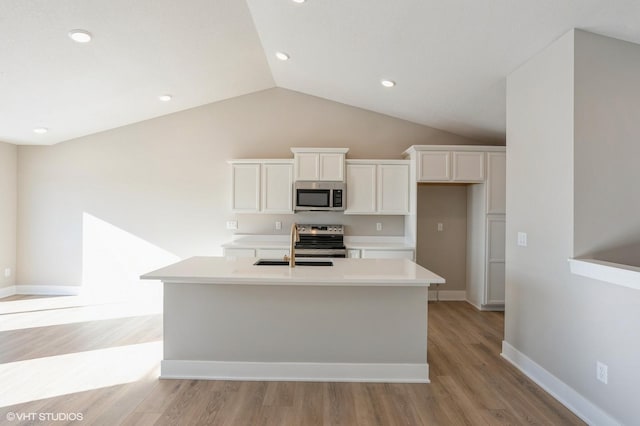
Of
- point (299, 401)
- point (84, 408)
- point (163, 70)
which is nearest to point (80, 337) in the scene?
point (84, 408)

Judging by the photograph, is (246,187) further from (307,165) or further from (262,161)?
(307,165)

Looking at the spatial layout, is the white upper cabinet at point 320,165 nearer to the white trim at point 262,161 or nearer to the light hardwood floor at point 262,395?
the white trim at point 262,161

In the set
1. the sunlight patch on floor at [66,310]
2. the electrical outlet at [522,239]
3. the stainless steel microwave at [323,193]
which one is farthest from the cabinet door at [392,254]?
the sunlight patch on floor at [66,310]

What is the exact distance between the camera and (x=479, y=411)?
7.41 ft

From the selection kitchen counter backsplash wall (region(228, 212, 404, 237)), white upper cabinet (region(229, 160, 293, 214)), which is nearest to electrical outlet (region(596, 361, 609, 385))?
kitchen counter backsplash wall (region(228, 212, 404, 237))

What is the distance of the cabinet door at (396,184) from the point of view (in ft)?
15.5

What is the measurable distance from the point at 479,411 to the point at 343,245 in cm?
273

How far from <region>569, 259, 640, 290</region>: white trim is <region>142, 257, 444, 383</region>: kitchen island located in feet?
3.24

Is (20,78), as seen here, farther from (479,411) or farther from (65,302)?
(479,411)

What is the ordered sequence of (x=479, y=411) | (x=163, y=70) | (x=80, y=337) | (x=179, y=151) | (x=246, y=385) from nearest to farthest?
(x=479, y=411) < (x=246, y=385) < (x=80, y=337) < (x=163, y=70) < (x=179, y=151)

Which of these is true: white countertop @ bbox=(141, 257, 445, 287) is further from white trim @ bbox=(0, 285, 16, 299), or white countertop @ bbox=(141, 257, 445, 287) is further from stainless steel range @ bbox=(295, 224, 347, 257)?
white trim @ bbox=(0, 285, 16, 299)

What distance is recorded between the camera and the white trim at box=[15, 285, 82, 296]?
5.09 m

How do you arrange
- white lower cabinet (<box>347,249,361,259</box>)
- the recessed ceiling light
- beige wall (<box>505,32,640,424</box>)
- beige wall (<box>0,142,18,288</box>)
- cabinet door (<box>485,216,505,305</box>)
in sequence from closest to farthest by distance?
beige wall (<box>505,32,640,424</box>) → the recessed ceiling light → cabinet door (<box>485,216,505,305</box>) → white lower cabinet (<box>347,249,361,259</box>) → beige wall (<box>0,142,18,288</box>)

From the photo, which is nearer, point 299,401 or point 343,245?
point 299,401
